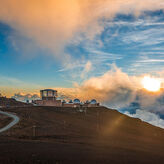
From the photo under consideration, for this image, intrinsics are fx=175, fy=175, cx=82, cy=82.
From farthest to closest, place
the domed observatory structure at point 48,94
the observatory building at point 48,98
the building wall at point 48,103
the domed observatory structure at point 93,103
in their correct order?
the domed observatory structure at point 93,103, the domed observatory structure at point 48,94, the observatory building at point 48,98, the building wall at point 48,103

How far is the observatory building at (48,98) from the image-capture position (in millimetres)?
99562

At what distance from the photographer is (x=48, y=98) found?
10119 centimetres

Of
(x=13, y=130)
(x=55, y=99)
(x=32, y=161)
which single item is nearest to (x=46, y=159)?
(x=32, y=161)

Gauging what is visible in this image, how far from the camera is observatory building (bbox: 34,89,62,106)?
9956cm

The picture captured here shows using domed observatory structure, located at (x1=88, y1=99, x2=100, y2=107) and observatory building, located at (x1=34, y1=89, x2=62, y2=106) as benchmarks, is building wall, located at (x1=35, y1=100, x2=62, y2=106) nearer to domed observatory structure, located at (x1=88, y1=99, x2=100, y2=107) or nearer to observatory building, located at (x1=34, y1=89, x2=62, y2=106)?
observatory building, located at (x1=34, y1=89, x2=62, y2=106)

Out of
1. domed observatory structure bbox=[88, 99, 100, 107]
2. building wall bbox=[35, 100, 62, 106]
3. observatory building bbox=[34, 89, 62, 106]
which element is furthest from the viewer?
domed observatory structure bbox=[88, 99, 100, 107]

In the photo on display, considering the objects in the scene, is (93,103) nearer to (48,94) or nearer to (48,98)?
(48,98)

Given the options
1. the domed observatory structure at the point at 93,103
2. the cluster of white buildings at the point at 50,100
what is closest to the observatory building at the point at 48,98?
the cluster of white buildings at the point at 50,100

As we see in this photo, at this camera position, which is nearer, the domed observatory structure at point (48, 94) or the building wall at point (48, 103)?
the building wall at point (48, 103)

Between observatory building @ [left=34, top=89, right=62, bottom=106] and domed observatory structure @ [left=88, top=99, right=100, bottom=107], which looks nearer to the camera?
observatory building @ [left=34, top=89, right=62, bottom=106]

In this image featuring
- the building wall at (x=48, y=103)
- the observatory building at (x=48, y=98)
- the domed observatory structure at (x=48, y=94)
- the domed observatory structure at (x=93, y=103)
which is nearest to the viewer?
Answer: the building wall at (x=48, y=103)

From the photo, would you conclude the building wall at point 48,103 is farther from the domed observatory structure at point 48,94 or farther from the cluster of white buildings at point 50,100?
the domed observatory structure at point 48,94

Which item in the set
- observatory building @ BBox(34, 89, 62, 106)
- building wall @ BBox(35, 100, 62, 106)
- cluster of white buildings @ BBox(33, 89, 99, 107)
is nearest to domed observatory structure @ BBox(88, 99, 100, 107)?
cluster of white buildings @ BBox(33, 89, 99, 107)

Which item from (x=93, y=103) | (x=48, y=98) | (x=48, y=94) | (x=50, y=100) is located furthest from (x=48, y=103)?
(x=93, y=103)
